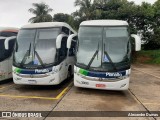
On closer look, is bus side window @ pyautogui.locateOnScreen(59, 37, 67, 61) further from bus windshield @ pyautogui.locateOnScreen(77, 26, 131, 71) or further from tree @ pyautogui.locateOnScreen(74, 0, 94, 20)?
tree @ pyautogui.locateOnScreen(74, 0, 94, 20)

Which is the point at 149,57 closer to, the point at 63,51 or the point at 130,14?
the point at 130,14

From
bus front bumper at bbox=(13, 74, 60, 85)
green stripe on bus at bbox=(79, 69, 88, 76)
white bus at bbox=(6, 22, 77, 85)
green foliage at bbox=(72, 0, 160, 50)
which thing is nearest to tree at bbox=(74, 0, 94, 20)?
green foliage at bbox=(72, 0, 160, 50)

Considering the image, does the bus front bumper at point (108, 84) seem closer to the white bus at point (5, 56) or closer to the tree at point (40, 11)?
the white bus at point (5, 56)

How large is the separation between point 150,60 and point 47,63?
2605 centimetres

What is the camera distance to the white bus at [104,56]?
31.7 ft

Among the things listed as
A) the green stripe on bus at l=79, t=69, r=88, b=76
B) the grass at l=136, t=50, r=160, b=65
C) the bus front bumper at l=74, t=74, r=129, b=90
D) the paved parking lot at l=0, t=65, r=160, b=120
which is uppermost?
the green stripe on bus at l=79, t=69, r=88, b=76

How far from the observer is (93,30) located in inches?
414

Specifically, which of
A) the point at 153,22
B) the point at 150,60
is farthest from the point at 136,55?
the point at 153,22

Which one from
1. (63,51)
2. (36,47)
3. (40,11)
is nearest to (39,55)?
(36,47)

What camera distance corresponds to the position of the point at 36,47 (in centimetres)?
1057

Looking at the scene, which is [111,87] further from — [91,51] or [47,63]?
[47,63]

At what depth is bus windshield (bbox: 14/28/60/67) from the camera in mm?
10312

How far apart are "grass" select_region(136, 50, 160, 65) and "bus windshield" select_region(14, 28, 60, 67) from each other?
963 inches

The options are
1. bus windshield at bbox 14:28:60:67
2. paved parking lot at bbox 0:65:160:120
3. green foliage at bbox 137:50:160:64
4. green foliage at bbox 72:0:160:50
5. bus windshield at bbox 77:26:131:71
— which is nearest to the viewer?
paved parking lot at bbox 0:65:160:120
